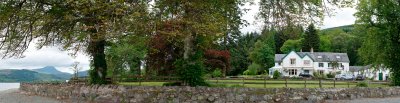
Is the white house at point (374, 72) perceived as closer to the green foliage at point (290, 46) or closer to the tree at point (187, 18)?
the green foliage at point (290, 46)

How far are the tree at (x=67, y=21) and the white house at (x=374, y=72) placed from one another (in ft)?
85.2

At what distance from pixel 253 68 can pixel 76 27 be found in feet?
172

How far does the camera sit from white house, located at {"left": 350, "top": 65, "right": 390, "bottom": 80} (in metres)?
37.6

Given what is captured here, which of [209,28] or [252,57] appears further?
[252,57]

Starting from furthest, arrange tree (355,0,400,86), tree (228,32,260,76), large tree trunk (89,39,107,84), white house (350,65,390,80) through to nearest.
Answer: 1. tree (228,32,260,76)
2. white house (350,65,390,80)
3. tree (355,0,400,86)
4. large tree trunk (89,39,107,84)

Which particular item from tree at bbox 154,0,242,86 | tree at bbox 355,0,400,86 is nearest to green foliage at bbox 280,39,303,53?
tree at bbox 355,0,400,86

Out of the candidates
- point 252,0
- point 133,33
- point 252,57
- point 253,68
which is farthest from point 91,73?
point 252,57

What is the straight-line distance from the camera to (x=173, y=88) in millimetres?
20844

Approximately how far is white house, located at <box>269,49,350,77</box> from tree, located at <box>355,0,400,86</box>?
139 ft

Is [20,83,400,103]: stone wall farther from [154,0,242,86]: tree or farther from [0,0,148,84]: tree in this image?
[154,0,242,86]: tree

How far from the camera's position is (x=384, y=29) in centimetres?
3406

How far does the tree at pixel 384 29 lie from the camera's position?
33344 millimetres

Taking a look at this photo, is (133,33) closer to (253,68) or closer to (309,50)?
(253,68)

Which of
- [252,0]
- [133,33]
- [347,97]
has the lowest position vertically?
[347,97]
